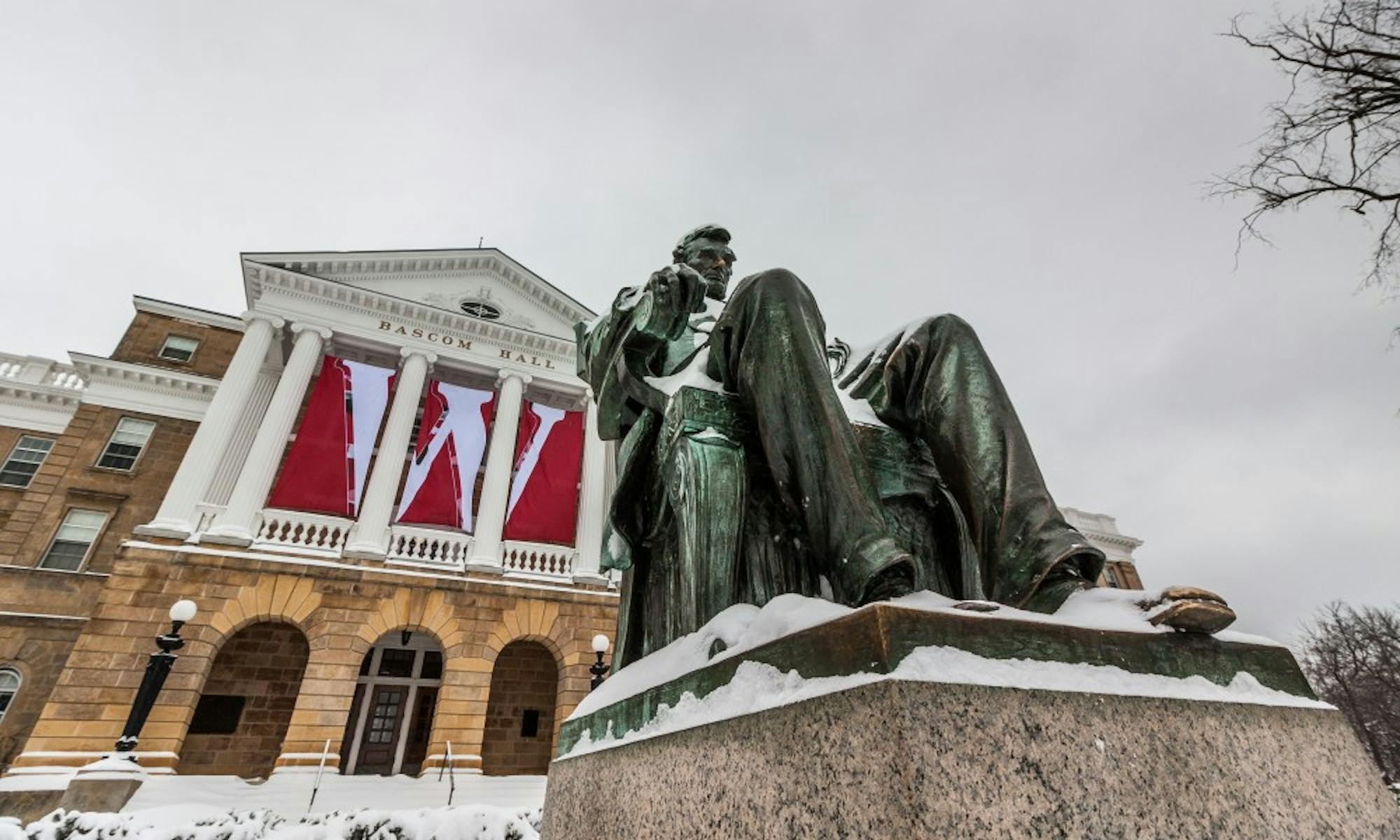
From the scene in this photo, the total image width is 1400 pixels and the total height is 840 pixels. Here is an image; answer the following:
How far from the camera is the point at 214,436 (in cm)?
1464

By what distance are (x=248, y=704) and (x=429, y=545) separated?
16.1ft

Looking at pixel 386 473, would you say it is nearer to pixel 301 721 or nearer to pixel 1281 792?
pixel 301 721

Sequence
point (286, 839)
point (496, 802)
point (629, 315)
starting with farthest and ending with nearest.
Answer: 1. point (496, 802)
2. point (286, 839)
3. point (629, 315)

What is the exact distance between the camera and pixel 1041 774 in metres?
0.71

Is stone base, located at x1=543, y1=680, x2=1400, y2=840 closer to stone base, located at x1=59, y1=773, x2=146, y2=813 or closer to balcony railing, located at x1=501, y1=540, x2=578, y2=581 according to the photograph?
stone base, located at x1=59, y1=773, x2=146, y2=813

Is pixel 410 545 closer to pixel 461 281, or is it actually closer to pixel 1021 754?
pixel 461 281

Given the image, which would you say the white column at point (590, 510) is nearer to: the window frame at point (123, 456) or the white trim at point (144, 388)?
the white trim at point (144, 388)

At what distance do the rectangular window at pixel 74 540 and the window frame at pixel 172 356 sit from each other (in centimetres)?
502

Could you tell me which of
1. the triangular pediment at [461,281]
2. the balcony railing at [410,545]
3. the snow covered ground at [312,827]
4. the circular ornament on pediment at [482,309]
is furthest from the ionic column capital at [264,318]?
the snow covered ground at [312,827]

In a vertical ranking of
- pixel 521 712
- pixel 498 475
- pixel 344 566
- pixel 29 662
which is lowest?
pixel 521 712

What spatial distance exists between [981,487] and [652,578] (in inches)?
44.4

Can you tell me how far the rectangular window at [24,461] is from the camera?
17.9 meters

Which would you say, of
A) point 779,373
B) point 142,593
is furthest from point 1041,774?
point 142,593

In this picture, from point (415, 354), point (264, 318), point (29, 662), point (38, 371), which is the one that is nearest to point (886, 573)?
point (415, 354)
